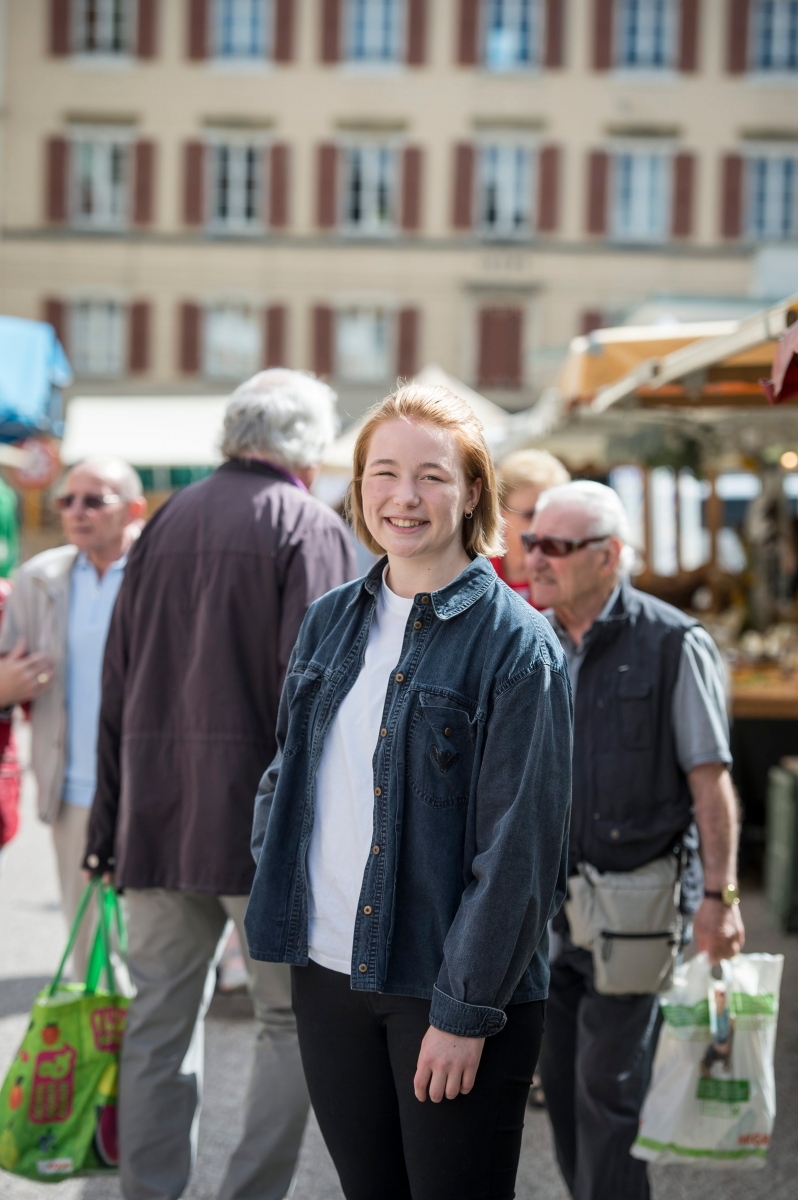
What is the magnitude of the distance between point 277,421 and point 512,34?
91.2ft

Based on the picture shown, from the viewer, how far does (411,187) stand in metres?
28.4

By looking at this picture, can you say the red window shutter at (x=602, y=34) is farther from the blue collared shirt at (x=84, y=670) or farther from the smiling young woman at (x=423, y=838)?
the smiling young woman at (x=423, y=838)

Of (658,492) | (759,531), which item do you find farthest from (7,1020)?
(658,492)

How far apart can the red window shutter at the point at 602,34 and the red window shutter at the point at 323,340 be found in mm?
7807

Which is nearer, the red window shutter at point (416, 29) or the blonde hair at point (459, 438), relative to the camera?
the blonde hair at point (459, 438)

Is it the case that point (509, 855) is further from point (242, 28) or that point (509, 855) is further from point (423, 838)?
point (242, 28)

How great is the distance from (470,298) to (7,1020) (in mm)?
25345

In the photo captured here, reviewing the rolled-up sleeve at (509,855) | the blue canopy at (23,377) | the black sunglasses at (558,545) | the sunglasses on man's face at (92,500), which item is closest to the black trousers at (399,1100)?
the rolled-up sleeve at (509,855)

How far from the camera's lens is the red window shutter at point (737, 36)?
92.6ft

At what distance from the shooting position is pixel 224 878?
120 inches

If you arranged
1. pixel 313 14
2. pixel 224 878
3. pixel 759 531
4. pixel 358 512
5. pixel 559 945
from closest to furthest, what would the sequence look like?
pixel 358 512
pixel 224 878
pixel 559 945
pixel 759 531
pixel 313 14

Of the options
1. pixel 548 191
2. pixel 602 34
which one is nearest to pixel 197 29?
pixel 548 191

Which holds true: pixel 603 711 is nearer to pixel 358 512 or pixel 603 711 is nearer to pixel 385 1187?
pixel 358 512

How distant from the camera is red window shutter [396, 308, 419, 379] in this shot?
28641 millimetres
